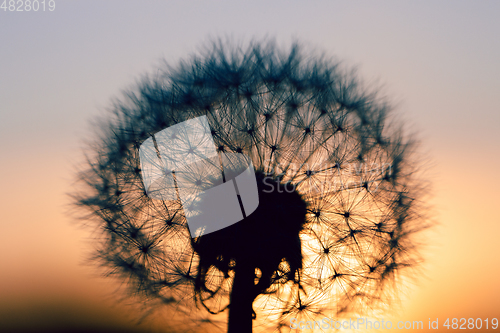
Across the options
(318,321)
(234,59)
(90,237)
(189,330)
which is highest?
(234,59)

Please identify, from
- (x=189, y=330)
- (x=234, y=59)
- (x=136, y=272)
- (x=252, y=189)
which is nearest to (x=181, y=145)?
(x=252, y=189)

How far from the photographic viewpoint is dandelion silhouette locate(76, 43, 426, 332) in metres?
1.75

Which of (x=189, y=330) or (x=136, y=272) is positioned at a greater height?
(x=136, y=272)

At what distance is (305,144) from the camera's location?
5.87ft

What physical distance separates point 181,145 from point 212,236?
0.63m

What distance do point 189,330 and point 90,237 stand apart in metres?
1.10

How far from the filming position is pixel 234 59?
1997mm

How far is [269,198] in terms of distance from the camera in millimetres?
1729

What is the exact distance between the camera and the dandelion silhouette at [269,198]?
5.74ft

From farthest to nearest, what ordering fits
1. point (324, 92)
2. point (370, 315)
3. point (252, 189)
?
point (370, 315)
point (324, 92)
point (252, 189)

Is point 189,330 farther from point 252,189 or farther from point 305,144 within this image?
point 305,144

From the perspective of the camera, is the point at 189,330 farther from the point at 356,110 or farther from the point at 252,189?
the point at 356,110

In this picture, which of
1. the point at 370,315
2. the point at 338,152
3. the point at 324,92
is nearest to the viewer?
the point at 338,152

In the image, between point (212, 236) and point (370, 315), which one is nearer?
point (212, 236)
